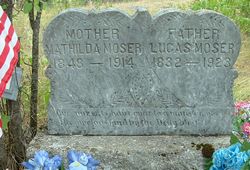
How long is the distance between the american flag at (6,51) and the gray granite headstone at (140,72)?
329mm

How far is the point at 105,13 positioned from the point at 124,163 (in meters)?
1.00

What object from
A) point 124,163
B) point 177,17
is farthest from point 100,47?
point 124,163

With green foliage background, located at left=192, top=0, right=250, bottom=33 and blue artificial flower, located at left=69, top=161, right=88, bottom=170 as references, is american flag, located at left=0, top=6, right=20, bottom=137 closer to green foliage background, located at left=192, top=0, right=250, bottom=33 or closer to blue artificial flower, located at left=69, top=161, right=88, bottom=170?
blue artificial flower, located at left=69, top=161, right=88, bottom=170

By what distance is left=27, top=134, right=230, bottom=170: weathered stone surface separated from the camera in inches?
146

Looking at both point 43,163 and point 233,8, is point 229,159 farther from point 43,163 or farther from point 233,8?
point 233,8

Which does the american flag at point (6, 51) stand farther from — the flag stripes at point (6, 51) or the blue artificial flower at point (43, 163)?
the blue artificial flower at point (43, 163)

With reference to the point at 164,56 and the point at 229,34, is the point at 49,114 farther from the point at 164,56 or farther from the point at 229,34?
the point at 229,34

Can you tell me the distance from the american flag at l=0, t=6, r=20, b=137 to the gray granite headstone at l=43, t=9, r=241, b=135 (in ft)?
1.08

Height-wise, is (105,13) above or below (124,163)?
above

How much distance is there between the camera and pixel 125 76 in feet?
12.5

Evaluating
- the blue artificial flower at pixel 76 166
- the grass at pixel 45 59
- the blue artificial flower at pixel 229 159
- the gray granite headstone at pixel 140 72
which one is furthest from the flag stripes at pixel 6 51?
the blue artificial flower at pixel 229 159

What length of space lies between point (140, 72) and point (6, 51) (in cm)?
97

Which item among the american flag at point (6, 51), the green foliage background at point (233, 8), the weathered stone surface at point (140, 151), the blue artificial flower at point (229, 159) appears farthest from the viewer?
the green foliage background at point (233, 8)

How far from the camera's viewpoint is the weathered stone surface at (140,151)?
3.71m
